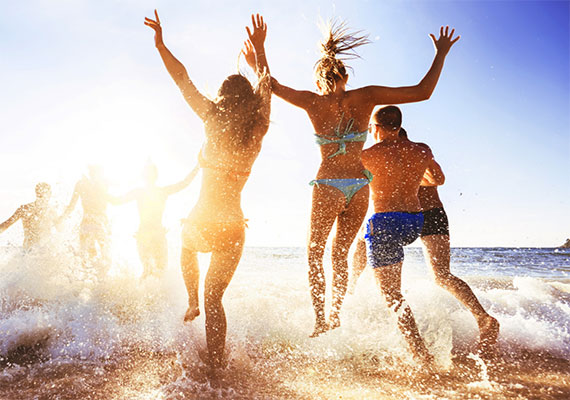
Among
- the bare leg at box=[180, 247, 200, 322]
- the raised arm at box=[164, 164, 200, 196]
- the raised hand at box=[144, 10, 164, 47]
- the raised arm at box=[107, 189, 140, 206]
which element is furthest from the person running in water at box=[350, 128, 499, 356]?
the raised arm at box=[107, 189, 140, 206]

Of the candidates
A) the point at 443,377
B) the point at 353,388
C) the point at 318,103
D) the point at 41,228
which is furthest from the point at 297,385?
the point at 41,228

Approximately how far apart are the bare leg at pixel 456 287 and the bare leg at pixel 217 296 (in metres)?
2.07

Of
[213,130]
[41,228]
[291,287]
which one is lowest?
[291,287]

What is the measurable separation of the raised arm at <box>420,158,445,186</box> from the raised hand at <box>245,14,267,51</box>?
2.11 meters

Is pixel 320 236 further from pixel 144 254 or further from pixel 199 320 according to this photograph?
pixel 144 254

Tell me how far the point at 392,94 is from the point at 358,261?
1752 mm

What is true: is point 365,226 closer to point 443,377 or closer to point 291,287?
point 443,377

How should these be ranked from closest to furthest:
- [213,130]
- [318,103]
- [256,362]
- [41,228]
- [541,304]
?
[213,130]
[256,362]
[318,103]
[541,304]
[41,228]

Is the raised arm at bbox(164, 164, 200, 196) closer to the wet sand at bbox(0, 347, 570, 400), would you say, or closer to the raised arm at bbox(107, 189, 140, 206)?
the raised arm at bbox(107, 189, 140, 206)

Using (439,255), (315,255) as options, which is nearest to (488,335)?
(439,255)

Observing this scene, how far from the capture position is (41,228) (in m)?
6.79

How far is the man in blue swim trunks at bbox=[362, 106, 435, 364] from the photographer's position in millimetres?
3129

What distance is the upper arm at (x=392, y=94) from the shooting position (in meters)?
3.27

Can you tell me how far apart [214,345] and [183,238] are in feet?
2.82
